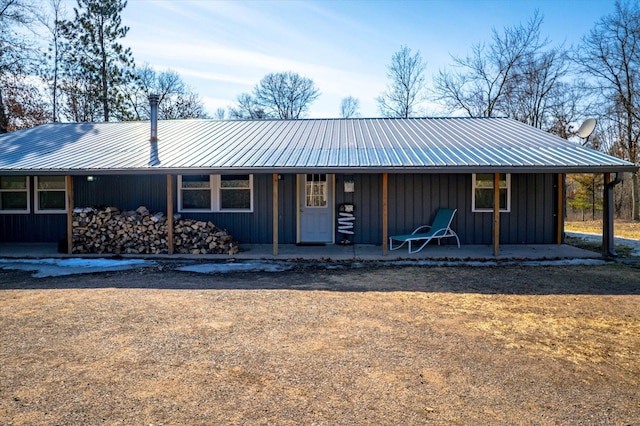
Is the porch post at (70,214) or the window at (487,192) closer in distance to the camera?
the porch post at (70,214)

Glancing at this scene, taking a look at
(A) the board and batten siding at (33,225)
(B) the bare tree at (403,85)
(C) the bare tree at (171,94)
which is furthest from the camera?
(C) the bare tree at (171,94)

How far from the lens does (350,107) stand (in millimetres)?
28516

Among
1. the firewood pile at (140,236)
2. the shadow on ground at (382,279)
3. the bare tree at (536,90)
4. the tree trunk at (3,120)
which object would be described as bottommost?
the shadow on ground at (382,279)

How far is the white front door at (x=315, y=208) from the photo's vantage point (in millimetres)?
9773

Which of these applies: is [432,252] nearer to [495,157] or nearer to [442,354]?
[495,157]

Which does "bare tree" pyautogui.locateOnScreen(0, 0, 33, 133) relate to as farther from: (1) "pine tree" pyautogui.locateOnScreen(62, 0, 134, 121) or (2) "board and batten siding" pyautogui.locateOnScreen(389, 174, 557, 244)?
(2) "board and batten siding" pyautogui.locateOnScreen(389, 174, 557, 244)

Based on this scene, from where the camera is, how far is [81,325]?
425cm

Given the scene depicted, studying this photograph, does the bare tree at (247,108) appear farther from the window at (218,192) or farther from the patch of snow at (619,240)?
the patch of snow at (619,240)

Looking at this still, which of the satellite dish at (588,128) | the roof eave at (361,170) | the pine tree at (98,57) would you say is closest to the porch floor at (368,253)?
the roof eave at (361,170)

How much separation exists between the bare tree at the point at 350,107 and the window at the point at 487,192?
1929 centimetres

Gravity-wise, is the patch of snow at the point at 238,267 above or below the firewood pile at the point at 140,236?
below

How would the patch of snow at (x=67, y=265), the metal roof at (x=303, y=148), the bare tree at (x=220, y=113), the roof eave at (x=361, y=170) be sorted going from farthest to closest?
the bare tree at (x=220, y=113) < the metal roof at (x=303, y=148) < the roof eave at (x=361, y=170) < the patch of snow at (x=67, y=265)

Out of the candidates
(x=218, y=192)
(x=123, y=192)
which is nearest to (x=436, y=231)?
(x=218, y=192)

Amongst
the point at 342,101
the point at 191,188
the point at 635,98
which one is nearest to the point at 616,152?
the point at 635,98
